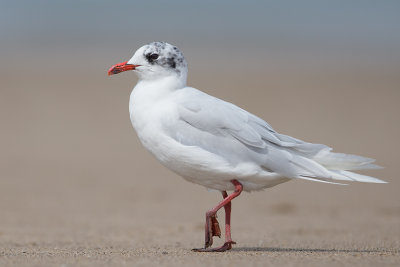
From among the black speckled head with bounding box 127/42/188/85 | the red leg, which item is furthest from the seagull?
the black speckled head with bounding box 127/42/188/85

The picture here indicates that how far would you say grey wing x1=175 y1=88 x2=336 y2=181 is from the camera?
235 inches

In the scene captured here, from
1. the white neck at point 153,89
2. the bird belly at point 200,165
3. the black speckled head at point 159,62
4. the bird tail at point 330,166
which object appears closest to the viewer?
the bird belly at point 200,165

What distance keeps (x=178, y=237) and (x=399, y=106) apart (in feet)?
43.6

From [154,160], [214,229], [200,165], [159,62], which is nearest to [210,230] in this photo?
[214,229]

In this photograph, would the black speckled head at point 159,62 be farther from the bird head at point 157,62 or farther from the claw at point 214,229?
the claw at point 214,229

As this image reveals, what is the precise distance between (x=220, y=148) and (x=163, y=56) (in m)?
0.99

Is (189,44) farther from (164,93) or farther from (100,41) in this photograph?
(164,93)

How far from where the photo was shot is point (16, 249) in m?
6.38

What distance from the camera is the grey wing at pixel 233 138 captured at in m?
5.98

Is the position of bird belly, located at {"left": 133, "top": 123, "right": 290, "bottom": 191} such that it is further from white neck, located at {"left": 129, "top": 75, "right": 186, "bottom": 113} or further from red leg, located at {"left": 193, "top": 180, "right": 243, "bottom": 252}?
white neck, located at {"left": 129, "top": 75, "right": 186, "bottom": 113}

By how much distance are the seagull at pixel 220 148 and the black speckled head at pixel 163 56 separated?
21 cm

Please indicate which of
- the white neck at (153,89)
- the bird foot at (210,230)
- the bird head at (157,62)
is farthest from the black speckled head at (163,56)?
the bird foot at (210,230)

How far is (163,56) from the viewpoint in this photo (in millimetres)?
6363

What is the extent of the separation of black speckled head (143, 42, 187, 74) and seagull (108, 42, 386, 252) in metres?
0.21
